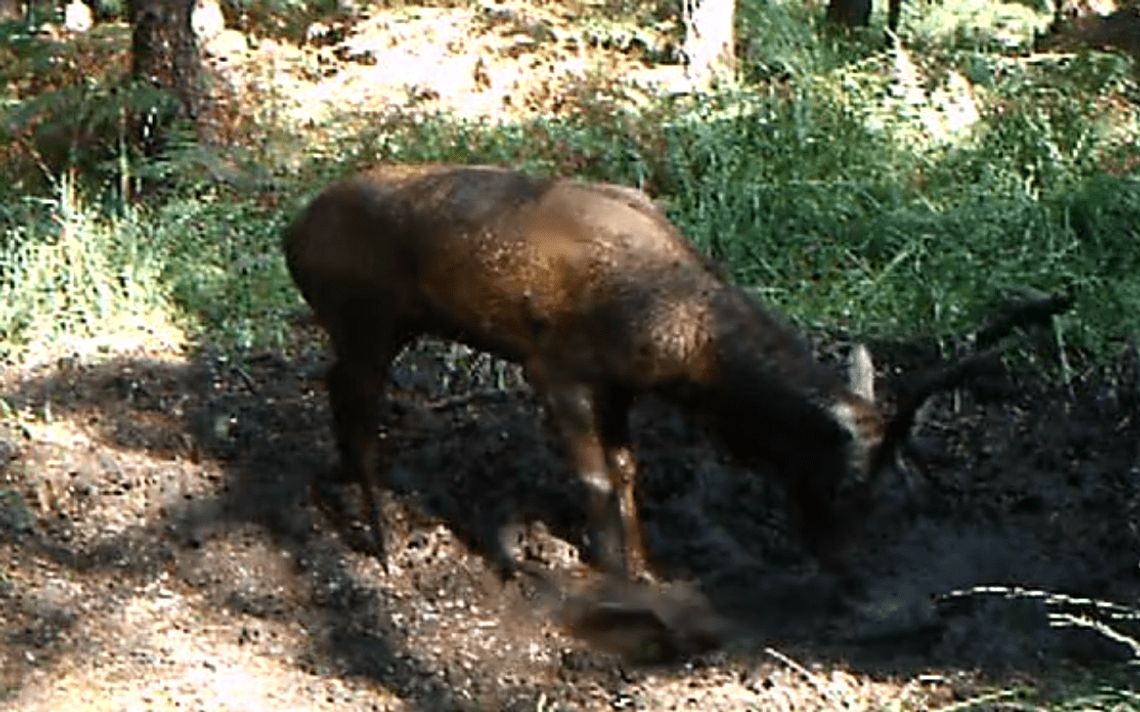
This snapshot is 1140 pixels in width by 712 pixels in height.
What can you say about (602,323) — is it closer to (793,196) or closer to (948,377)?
(948,377)

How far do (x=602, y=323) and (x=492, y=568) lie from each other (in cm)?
116

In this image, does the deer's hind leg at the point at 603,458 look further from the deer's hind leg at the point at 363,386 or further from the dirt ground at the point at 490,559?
the deer's hind leg at the point at 363,386

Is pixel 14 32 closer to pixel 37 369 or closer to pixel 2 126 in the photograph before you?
pixel 2 126

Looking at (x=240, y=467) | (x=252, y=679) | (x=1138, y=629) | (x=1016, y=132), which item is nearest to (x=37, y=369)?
(x=240, y=467)

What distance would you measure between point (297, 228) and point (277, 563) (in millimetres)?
1339

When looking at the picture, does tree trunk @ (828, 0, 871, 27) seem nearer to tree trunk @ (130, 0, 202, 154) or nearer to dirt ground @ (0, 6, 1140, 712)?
tree trunk @ (130, 0, 202, 154)

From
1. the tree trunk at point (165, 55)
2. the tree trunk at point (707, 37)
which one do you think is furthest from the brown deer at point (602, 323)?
the tree trunk at point (707, 37)

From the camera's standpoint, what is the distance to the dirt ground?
6.30 metres

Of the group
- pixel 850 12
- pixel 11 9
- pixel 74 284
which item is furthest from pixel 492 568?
pixel 11 9

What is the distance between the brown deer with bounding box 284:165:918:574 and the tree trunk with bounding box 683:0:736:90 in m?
6.81

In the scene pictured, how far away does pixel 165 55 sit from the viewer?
38.1ft

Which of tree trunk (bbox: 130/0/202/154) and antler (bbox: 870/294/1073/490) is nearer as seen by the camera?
antler (bbox: 870/294/1073/490)

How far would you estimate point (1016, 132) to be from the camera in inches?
439

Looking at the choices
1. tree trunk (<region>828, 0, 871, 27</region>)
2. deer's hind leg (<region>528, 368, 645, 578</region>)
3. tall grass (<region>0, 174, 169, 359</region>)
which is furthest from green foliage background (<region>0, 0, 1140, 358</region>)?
deer's hind leg (<region>528, 368, 645, 578</region>)
